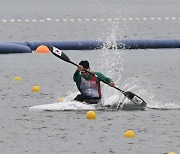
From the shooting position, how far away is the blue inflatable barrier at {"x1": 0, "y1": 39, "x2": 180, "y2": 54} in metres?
42.7

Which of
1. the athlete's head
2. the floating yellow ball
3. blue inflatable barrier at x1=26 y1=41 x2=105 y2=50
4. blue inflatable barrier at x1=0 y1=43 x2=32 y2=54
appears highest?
blue inflatable barrier at x1=26 y1=41 x2=105 y2=50

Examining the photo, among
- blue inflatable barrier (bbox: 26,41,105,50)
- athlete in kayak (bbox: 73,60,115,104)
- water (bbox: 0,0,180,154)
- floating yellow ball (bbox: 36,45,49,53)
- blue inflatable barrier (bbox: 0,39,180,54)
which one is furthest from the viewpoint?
blue inflatable barrier (bbox: 26,41,105,50)

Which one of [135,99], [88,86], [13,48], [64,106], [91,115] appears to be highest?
[13,48]

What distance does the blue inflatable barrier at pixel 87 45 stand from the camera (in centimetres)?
4272

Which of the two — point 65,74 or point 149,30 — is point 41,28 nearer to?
point 149,30

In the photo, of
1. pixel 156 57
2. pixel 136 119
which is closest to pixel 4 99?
pixel 136 119

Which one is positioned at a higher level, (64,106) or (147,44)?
(147,44)

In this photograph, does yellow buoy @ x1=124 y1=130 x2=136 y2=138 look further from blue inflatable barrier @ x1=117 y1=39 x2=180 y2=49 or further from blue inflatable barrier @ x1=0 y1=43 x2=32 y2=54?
blue inflatable barrier @ x1=117 y1=39 x2=180 y2=49

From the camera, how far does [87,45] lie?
43.8 meters

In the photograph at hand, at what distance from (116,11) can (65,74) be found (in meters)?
51.8

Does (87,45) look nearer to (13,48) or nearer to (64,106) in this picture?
(13,48)

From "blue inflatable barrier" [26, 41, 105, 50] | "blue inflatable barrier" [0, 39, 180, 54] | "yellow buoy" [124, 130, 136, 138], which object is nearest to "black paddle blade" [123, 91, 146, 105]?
"yellow buoy" [124, 130, 136, 138]

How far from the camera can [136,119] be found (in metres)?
26.7

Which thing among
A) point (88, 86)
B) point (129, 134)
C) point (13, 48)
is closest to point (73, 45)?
point (13, 48)
